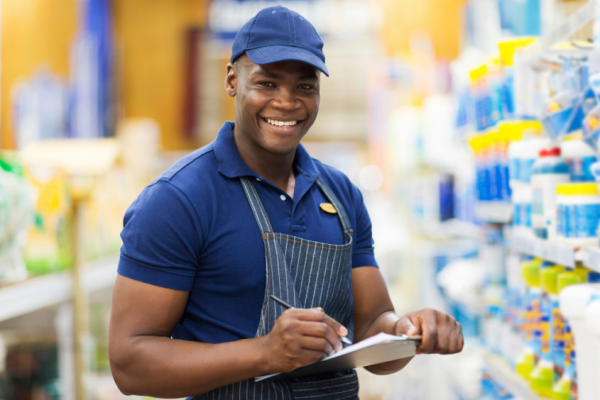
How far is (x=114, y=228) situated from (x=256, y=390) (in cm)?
263

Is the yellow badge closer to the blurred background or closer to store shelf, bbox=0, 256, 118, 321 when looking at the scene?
the blurred background

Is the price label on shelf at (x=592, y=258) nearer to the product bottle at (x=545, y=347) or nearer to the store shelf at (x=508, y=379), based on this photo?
the product bottle at (x=545, y=347)

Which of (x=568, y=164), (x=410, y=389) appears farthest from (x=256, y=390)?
(x=410, y=389)

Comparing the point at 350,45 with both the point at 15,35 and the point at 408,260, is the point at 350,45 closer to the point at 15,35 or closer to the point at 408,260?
the point at 408,260

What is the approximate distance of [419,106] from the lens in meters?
5.48

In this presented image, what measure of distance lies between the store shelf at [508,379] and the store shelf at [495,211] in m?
0.60

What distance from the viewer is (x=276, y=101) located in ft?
5.10

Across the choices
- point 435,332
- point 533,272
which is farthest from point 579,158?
point 435,332

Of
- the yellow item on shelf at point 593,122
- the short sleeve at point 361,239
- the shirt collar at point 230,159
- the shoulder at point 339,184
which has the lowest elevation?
the short sleeve at point 361,239

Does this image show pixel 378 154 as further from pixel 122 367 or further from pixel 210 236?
pixel 122 367

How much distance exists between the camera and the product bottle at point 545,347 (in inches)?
84.4

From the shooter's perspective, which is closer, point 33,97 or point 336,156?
point 33,97

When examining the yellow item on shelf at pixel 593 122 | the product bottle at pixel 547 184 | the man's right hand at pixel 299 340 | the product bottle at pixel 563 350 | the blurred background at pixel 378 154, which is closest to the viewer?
the man's right hand at pixel 299 340

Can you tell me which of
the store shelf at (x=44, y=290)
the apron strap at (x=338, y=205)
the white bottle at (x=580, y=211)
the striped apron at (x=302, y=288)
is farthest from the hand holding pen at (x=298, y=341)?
the store shelf at (x=44, y=290)
